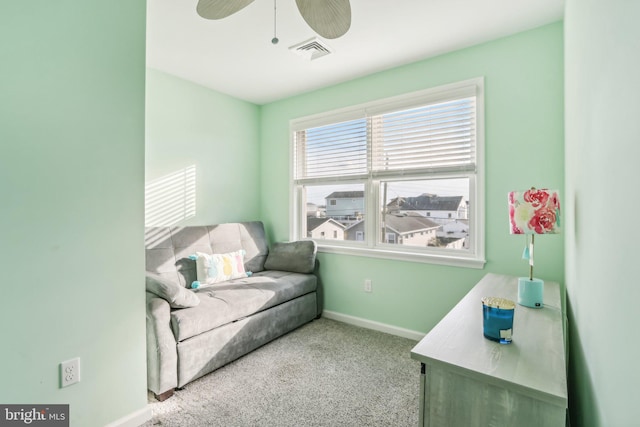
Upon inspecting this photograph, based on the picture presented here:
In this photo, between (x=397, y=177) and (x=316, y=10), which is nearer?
(x=316, y=10)

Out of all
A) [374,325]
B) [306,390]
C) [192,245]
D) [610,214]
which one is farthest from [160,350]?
[610,214]

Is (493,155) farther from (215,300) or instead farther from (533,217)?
(215,300)

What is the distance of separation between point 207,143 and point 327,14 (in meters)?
A: 2.35

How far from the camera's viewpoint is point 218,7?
1.39 m

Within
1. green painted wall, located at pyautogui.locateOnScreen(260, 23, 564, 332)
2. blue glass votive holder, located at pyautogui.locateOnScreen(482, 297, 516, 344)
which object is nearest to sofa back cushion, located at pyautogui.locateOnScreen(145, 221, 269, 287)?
green painted wall, located at pyautogui.locateOnScreen(260, 23, 564, 332)

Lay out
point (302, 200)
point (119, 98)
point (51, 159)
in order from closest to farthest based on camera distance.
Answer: point (51, 159) → point (119, 98) → point (302, 200)

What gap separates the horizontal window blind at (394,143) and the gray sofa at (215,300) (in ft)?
3.13

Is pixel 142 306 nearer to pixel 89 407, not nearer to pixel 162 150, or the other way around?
pixel 89 407

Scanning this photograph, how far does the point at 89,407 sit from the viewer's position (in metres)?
1.54

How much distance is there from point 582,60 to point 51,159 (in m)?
2.31

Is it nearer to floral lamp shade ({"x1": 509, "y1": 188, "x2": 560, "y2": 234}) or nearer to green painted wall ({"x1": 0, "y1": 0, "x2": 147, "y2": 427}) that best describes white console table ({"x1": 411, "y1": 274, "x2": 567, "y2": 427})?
floral lamp shade ({"x1": 509, "y1": 188, "x2": 560, "y2": 234})

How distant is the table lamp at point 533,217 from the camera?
4.84 feet

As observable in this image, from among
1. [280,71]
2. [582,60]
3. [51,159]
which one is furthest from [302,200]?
[582,60]

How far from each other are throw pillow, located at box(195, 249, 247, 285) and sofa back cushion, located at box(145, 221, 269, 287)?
0.08 m
